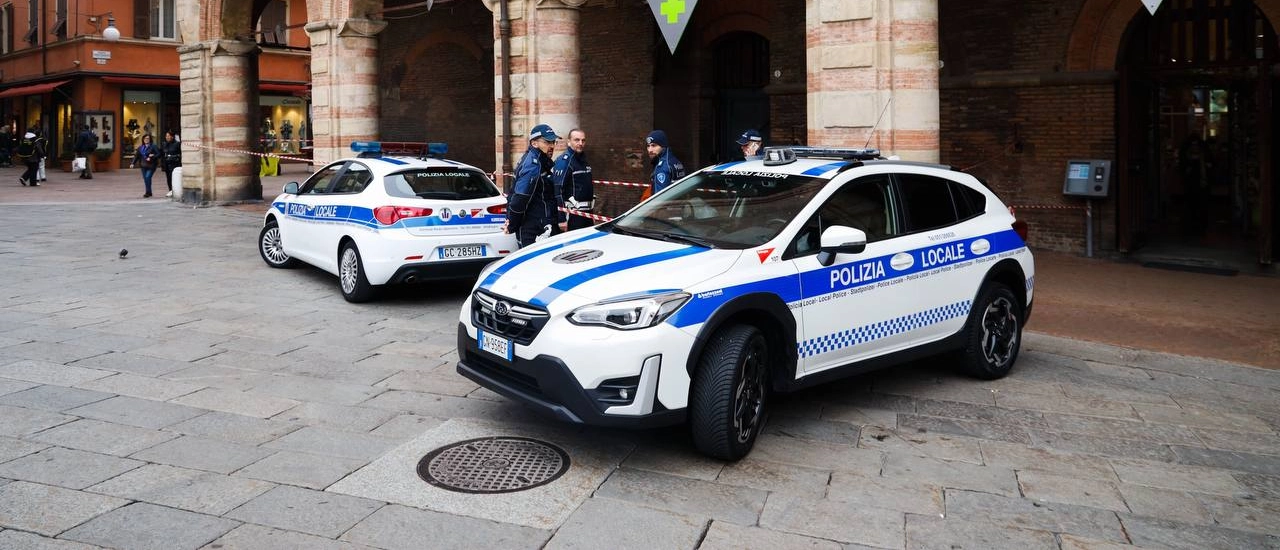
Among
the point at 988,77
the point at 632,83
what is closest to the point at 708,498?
the point at 988,77

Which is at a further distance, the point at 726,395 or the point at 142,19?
the point at 142,19

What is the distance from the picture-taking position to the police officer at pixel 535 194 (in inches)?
364

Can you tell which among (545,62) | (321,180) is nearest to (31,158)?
(545,62)

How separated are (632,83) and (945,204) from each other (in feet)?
42.4

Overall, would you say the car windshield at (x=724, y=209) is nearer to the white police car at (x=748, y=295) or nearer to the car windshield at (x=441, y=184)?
the white police car at (x=748, y=295)

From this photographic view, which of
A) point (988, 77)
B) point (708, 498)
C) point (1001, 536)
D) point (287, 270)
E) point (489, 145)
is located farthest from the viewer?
point (489, 145)

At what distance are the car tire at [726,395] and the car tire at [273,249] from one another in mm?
8195

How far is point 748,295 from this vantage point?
5129 millimetres

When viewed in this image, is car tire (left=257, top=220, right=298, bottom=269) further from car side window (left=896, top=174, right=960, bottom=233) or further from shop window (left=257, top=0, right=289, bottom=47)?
shop window (left=257, top=0, right=289, bottom=47)

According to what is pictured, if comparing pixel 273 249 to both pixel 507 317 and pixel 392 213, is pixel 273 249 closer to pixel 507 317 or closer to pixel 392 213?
pixel 392 213

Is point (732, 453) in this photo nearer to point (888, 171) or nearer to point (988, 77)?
point (888, 171)

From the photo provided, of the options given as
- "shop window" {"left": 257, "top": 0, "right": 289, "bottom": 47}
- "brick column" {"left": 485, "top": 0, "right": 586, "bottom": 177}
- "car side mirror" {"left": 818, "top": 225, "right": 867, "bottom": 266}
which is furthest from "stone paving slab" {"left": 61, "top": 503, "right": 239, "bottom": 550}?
"shop window" {"left": 257, "top": 0, "right": 289, "bottom": 47}

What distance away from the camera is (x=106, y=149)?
35.1 meters

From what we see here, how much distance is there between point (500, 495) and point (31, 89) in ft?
129
